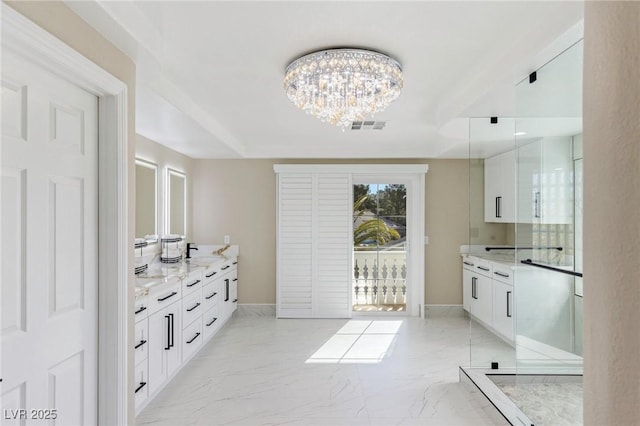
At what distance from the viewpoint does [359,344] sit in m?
3.95

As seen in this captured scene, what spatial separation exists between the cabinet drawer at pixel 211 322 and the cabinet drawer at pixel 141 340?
1.19 meters

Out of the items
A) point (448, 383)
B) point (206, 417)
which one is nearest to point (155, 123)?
point (206, 417)

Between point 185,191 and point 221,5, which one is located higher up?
point 221,5

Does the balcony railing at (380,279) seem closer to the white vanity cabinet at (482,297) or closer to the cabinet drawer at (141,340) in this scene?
the white vanity cabinet at (482,297)

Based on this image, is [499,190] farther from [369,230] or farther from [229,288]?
[229,288]

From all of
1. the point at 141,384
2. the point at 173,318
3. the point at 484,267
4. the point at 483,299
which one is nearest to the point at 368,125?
the point at 484,267

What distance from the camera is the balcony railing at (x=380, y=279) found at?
16.8ft

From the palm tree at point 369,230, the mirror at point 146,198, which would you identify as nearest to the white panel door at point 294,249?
the palm tree at point 369,230

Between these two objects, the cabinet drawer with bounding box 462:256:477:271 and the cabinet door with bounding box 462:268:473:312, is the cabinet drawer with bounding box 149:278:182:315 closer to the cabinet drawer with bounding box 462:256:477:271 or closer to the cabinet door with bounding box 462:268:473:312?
the cabinet drawer with bounding box 462:256:477:271

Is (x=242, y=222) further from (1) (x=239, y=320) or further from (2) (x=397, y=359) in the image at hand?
(2) (x=397, y=359)

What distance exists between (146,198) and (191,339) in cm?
147

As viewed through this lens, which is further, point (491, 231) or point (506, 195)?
point (506, 195)

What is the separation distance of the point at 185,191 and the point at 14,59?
12.1 ft

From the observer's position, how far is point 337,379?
10.1 feet
